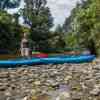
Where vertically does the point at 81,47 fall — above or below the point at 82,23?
below

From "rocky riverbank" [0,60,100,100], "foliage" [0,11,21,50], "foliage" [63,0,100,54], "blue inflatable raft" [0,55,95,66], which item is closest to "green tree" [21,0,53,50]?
"foliage" [63,0,100,54]

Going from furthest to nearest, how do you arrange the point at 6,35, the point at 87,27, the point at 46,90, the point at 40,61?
1. the point at 87,27
2. the point at 6,35
3. the point at 40,61
4. the point at 46,90

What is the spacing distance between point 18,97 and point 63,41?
121ft

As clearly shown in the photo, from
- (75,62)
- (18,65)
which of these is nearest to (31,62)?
(18,65)

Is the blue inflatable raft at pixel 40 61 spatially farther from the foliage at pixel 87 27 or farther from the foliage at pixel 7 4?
the foliage at pixel 7 4

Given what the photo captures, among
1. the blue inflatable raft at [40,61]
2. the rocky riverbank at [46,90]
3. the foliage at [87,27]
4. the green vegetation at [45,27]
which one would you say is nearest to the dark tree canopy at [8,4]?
the green vegetation at [45,27]

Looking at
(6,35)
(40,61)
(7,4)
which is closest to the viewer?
(40,61)

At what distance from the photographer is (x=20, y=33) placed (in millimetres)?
31312

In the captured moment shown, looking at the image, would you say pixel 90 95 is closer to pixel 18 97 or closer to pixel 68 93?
pixel 68 93

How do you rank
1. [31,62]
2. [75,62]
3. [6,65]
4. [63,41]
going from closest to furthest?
1. [6,65]
2. [31,62]
3. [75,62]
4. [63,41]

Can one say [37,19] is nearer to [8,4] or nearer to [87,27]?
[8,4]

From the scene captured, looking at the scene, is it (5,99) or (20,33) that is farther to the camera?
(20,33)

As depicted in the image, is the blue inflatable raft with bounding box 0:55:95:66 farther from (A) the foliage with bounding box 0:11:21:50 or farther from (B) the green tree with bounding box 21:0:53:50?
(B) the green tree with bounding box 21:0:53:50

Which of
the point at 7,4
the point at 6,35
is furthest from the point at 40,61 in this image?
the point at 7,4
